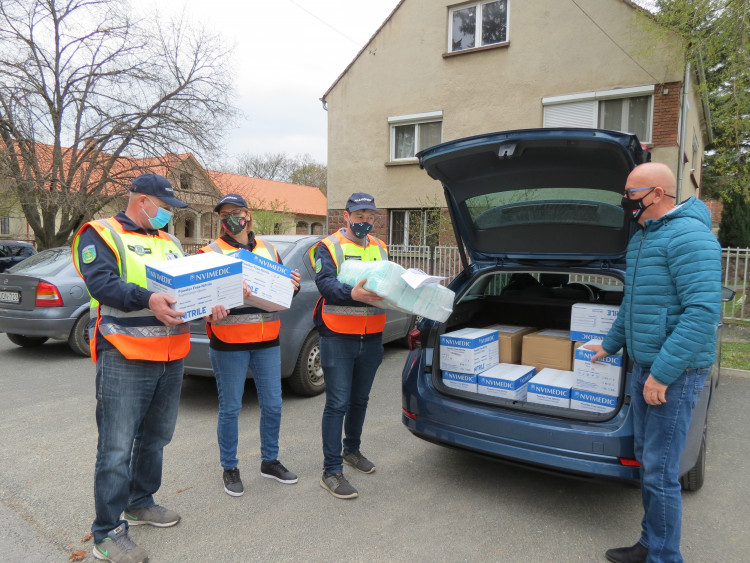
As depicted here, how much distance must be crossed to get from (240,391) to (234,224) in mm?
1049

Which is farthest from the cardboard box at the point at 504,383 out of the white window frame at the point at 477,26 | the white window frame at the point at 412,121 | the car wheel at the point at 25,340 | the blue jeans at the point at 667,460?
the white window frame at the point at 477,26

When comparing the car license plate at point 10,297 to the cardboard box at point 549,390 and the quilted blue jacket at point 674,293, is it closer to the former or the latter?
the cardboard box at point 549,390

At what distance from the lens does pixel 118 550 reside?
239 centimetres

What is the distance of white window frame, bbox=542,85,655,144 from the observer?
33.8 feet

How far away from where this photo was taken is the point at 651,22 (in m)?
8.88

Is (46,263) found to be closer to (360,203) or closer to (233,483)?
(233,483)

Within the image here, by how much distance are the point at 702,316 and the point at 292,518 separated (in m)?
2.34

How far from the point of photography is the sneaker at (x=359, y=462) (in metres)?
3.41

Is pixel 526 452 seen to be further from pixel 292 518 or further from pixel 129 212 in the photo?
pixel 129 212

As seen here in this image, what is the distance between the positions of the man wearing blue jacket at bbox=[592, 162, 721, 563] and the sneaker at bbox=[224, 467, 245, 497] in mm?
2108

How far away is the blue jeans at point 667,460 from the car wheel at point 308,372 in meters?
3.06

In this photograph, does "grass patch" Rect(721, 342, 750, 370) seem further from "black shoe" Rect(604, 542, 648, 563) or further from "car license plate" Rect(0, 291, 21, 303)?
"car license plate" Rect(0, 291, 21, 303)

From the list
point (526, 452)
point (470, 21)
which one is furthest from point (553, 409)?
point (470, 21)

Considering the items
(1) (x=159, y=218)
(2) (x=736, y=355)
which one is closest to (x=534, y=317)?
(1) (x=159, y=218)
